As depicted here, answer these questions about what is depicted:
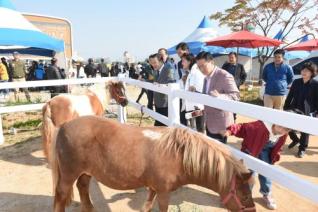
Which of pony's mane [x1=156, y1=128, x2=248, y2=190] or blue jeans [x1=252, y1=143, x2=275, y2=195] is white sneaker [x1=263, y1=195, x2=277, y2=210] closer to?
blue jeans [x1=252, y1=143, x2=275, y2=195]

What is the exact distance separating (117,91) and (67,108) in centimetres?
147

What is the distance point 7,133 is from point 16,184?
3.24 meters

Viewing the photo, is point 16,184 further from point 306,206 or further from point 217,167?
point 306,206

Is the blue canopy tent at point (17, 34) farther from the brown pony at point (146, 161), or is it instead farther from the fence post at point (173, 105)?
the brown pony at point (146, 161)

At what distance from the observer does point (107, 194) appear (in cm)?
400

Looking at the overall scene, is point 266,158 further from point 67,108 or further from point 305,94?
point 67,108

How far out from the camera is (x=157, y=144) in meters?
2.65

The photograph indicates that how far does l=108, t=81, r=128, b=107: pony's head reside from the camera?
238 inches

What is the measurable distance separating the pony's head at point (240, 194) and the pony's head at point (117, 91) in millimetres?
4049

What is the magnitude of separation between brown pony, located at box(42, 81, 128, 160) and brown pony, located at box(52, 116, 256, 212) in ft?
5.51

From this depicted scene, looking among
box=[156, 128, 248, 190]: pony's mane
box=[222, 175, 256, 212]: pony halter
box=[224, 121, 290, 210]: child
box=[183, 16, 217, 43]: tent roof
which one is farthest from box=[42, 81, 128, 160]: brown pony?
box=[183, 16, 217, 43]: tent roof

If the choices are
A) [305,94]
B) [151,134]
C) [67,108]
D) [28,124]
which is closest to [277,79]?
[305,94]

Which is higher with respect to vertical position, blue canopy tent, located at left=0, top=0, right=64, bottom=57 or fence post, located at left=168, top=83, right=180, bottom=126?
blue canopy tent, located at left=0, top=0, right=64, bottom=57

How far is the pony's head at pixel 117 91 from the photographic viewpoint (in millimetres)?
6043
